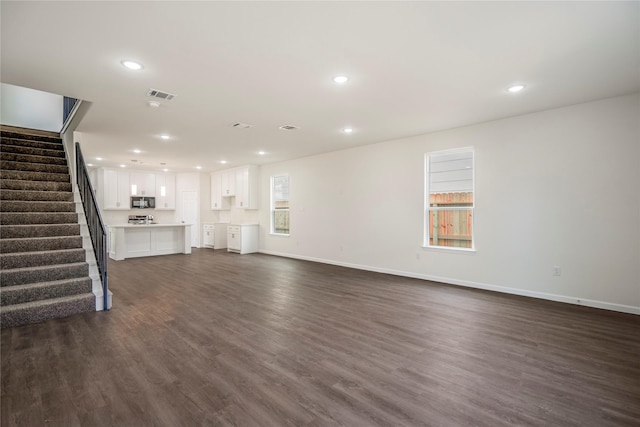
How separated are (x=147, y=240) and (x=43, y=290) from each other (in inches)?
197

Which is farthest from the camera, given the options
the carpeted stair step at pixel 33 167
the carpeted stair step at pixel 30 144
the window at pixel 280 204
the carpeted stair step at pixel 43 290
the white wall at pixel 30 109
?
the window at pixel 280 204

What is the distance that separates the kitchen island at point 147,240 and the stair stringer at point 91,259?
3.18 meters

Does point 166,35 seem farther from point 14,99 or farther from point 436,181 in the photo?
point 14,99

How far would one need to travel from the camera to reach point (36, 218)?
171 inches

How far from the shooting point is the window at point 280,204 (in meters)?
8.52

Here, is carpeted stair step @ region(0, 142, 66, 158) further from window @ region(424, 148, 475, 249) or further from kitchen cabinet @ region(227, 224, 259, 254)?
window @ region(424, 148, 475, 249)

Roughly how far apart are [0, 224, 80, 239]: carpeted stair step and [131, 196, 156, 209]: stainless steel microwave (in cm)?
561

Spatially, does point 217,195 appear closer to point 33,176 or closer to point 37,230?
point 33,176

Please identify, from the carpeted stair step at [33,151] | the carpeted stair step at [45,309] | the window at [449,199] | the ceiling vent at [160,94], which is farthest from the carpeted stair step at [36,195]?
the window at [449,199]

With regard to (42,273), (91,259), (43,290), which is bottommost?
(43,290)

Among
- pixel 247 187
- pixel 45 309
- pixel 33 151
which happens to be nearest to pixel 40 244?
pixel 45 309

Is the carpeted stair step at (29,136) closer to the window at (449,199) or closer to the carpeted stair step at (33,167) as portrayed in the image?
the carpeted stair step at (33,167)

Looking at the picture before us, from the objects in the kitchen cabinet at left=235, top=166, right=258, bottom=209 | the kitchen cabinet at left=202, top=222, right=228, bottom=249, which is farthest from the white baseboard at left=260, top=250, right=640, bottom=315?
the kitchen cabinet at left=202, top=222, right=228, bottom=249

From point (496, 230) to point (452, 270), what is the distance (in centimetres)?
98
